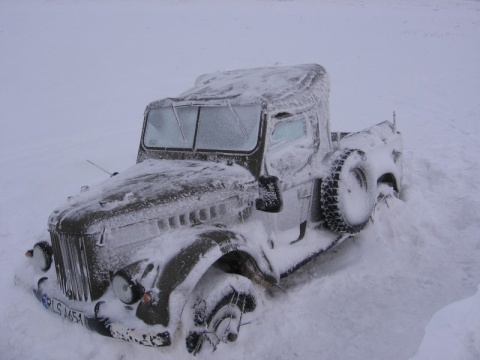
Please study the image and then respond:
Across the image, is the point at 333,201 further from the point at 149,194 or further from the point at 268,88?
the point at 149,194

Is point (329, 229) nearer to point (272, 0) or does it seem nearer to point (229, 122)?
point (229, 122)

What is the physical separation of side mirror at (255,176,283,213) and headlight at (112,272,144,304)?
1187 millimetres

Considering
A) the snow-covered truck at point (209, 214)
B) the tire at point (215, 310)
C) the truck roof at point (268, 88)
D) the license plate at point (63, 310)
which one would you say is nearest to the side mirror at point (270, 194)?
the snow-covered truck at point (209, 214)

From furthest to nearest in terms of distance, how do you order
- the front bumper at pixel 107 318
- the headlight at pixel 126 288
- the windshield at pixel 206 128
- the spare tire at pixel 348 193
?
1. the spare tire at pixel 348 193
2. the windshield at pixel 206 128
3. the headlight at pixel 126 288
4. the front bumper at pixel 107 318

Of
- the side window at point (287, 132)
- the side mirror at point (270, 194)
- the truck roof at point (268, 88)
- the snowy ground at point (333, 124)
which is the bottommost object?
the snowy ground at point (333, 124)

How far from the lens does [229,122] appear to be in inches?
165

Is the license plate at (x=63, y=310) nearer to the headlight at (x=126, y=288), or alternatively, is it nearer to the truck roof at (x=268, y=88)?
the headlight at (x=126, y=288)

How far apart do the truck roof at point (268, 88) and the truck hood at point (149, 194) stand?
704mm

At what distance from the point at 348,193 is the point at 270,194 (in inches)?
58.5

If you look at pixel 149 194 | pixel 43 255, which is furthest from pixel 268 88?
pixel 43 255

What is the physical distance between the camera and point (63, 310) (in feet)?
10.7

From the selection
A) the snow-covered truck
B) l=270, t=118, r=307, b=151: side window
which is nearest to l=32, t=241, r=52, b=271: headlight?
the snow-covered truck

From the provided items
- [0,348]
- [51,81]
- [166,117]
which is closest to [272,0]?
[51,81]

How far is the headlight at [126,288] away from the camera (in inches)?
116
